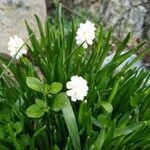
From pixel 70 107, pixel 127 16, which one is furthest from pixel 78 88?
pixel 127 16

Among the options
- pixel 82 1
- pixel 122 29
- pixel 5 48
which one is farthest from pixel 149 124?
pixel 82 1

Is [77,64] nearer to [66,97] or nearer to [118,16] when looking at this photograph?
[66,97]

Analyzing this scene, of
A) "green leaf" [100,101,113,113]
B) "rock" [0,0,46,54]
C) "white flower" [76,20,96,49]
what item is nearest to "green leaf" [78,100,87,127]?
"green leaf" [100,101,113,113]

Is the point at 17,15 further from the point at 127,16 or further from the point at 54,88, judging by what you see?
the point at 54,88

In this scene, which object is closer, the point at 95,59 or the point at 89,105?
the point at 89,105

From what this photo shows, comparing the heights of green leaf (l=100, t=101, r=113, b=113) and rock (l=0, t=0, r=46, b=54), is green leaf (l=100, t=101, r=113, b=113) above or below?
below

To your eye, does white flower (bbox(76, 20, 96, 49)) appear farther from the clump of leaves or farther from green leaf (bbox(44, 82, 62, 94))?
green leaf (bbox(44, 82, 62, 94))

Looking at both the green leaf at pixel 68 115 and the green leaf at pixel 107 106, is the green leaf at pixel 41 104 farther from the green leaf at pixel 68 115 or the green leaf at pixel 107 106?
the green leaf at pixel 107 106
